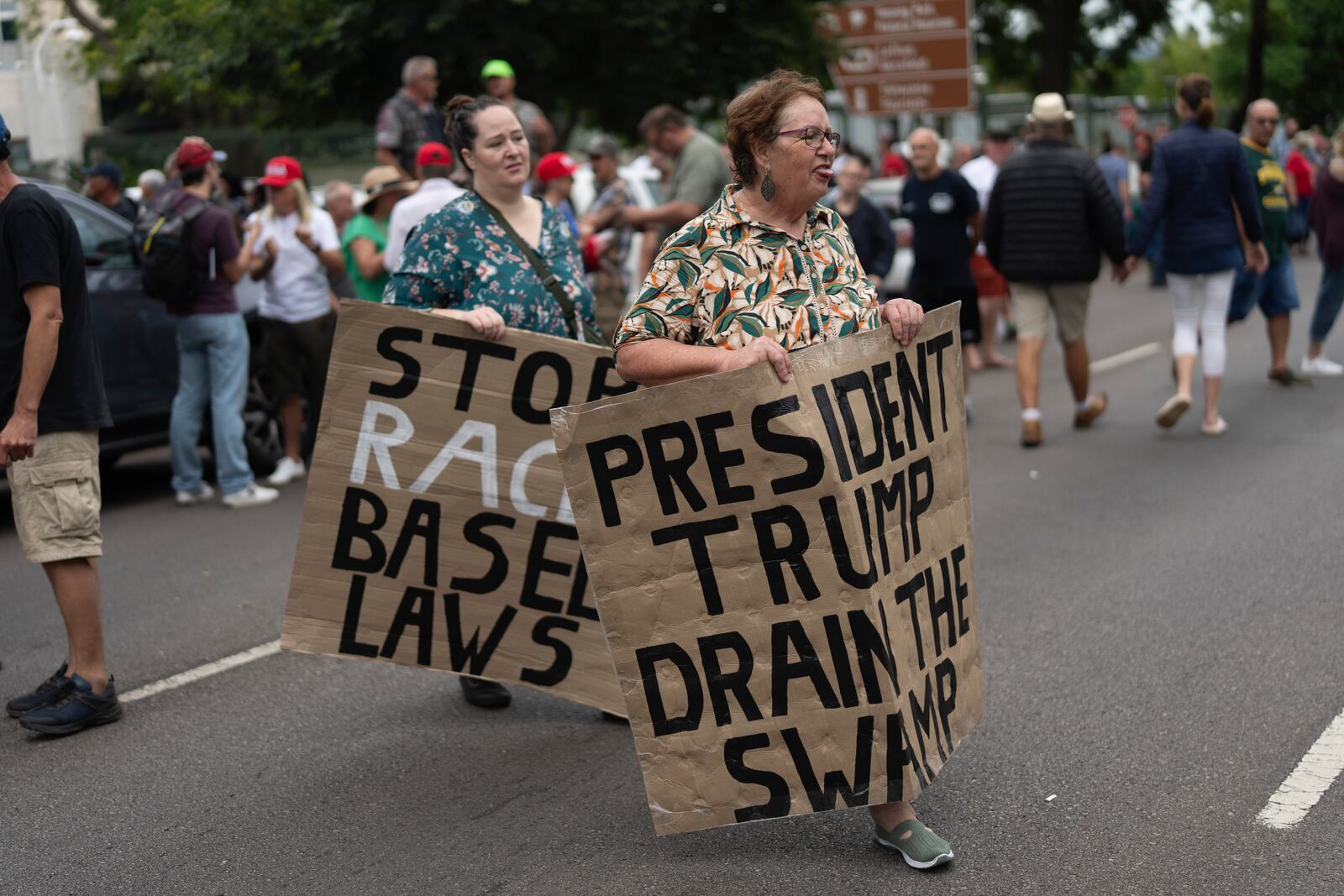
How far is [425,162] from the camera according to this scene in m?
8.84

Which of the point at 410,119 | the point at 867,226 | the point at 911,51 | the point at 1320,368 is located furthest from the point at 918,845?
the point at 911,51

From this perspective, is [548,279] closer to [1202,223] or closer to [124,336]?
[124,336]

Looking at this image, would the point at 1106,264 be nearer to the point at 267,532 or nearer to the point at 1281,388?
the point at 1281,388

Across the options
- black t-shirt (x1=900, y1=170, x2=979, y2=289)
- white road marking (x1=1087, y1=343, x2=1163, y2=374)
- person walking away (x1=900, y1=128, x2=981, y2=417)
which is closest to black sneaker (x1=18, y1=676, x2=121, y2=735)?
person walking away (x1=900, y1=128, x2=981, y2=417)

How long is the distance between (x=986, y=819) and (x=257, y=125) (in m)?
23.1

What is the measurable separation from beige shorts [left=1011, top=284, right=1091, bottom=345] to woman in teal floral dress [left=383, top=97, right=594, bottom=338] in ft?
17.6

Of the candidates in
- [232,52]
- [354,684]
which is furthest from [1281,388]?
[232,52]

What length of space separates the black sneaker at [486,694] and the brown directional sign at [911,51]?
1855cm

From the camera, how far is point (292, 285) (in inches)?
375

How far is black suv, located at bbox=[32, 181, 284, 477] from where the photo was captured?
29.4 feet

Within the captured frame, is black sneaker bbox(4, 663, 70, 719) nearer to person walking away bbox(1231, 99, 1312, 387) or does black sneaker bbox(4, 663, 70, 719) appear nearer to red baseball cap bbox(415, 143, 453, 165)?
red baseball cap bbox(415, 143, 453, 165)

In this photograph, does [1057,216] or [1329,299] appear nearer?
[1057,216]

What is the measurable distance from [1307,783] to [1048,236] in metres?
5.81

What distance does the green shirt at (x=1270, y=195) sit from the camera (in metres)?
10.5
